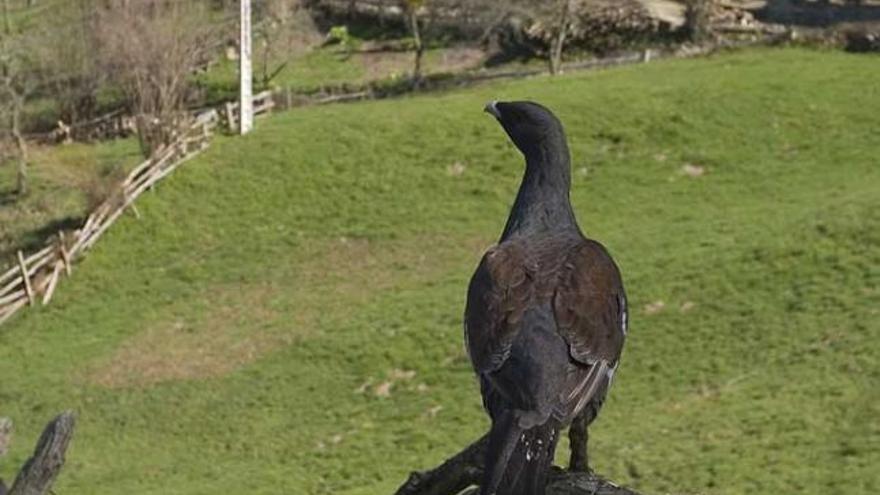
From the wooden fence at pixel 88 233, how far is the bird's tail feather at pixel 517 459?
27.8 meters

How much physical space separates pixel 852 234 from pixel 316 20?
4431 cm

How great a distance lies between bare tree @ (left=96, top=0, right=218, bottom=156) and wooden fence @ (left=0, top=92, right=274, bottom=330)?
579 mm

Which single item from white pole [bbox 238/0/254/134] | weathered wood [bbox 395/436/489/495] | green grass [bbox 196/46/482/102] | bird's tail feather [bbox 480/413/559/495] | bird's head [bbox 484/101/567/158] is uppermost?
Result: bird's head [bbox 484/101/567/158]

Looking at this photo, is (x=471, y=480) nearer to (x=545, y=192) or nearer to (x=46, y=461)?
(x=545, y=192)

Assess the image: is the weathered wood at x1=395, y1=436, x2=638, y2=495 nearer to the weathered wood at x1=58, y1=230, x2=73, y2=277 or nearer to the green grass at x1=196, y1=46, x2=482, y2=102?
the weathered wood at x1=58, y1=230, x2=73, y2=277

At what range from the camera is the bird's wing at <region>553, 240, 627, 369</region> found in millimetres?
6293

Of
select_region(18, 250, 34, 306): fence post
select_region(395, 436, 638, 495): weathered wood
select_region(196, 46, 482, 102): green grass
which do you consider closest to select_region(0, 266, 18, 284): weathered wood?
select_region(18, 250, 34, 306): fence post

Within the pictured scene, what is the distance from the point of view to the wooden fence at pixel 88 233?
32.2 metres

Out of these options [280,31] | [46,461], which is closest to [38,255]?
[46,461]

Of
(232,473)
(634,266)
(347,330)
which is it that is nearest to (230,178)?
(347,330)

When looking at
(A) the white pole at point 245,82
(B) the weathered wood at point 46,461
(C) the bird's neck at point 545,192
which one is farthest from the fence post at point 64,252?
(C) the bird's neck at point 545,192

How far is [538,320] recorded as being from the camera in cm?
632

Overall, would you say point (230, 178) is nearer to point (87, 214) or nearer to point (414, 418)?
point (87, 214)

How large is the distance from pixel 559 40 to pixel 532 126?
149 feet
